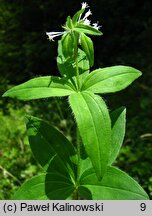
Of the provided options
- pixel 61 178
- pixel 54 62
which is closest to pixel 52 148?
pixel 61 178

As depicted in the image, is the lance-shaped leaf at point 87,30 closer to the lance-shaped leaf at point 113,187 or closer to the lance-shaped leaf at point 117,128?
the lance-shaped leaf at point 117,128

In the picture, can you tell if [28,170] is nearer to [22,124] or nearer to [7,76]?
[22,124]

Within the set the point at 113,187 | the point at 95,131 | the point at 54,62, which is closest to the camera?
the point at 95,131

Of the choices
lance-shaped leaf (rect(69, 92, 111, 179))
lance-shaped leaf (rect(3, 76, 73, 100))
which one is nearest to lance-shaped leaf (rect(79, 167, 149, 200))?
lance-shaped leaf (rect(69, 92, 111, 179))

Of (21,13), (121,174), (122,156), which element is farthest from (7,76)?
(121,174)

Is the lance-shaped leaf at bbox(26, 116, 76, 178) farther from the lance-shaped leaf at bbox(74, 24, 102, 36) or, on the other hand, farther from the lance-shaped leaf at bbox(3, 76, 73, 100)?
the lance-shaped leaf at bbox(74, 24, 102, 36)

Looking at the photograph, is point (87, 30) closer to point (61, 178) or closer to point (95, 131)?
point (95, 131)
